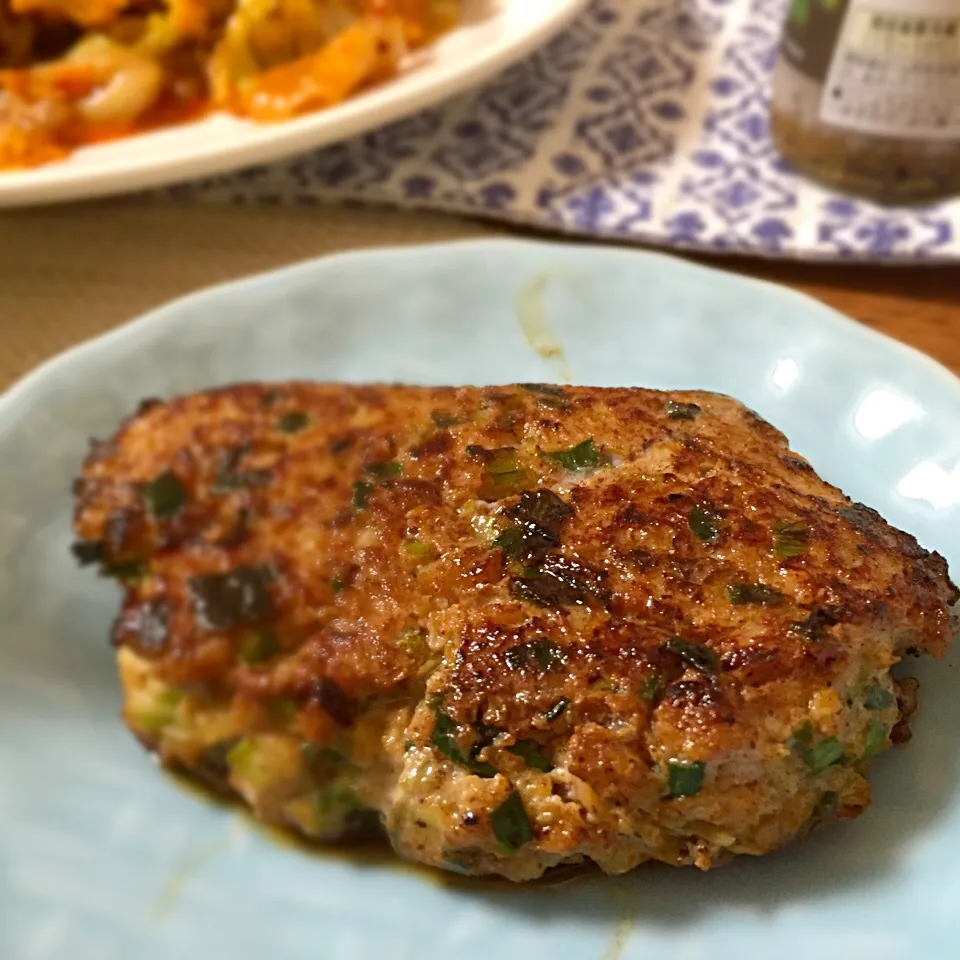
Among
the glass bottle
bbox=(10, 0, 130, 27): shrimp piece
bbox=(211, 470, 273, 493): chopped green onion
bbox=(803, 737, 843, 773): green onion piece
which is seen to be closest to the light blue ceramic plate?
bbox=(803, 737, 843, 773): green onion piece

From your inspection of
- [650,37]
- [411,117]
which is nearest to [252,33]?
[411,117]

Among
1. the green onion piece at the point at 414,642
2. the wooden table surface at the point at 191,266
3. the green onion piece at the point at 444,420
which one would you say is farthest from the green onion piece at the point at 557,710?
the wooden table surface at the point at 191,266

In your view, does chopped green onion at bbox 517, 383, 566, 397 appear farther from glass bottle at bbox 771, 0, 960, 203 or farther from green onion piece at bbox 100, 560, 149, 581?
glass bottle at bbox 771, 0, 960, 203

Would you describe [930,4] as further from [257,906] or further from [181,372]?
[257,906]

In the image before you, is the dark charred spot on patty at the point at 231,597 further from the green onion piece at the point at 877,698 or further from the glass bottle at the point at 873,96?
the glass bottle at the point at 873,96

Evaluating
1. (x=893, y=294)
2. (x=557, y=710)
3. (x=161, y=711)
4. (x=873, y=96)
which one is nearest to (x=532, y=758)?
(x=557, y=710)

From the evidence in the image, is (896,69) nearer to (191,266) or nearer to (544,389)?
(544,389)
